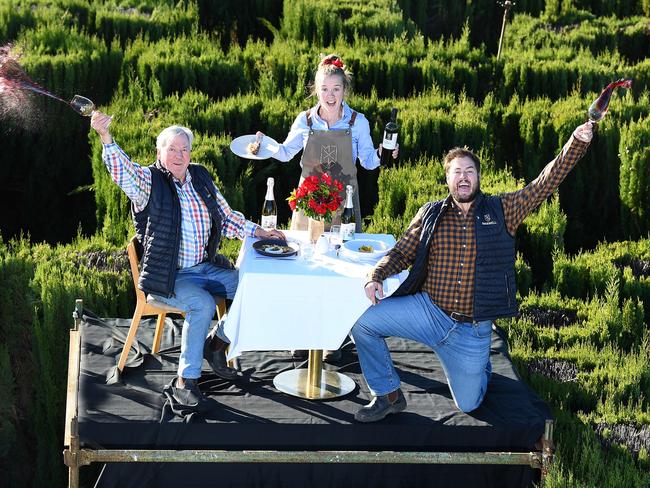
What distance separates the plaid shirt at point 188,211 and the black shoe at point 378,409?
1209mm

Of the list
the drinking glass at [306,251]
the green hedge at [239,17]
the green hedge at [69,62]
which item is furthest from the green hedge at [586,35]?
the drinking glass at [306,251]

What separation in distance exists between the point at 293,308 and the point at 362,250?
0.61 m

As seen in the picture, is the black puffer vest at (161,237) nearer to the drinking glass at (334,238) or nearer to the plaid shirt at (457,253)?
the drinking glass at (334,238)

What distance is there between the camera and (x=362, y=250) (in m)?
5.97

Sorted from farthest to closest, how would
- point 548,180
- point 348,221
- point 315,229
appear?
point 348,221 < point 315,229 < point 548,180

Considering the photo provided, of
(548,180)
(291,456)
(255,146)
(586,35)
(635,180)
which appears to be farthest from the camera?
(586,35)

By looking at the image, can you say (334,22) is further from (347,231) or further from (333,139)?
(347,231)

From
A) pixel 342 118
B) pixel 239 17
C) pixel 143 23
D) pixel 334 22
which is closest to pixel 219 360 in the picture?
pixel 342 118

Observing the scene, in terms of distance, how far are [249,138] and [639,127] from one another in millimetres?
4867

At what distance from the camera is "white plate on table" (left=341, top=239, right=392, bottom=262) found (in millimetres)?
5922

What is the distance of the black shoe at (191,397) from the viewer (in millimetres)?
5672

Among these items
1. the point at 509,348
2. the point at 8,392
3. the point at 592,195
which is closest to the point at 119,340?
the point at 8,392

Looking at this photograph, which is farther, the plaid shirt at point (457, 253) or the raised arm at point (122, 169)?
the plaid shirt at point (457, 253)

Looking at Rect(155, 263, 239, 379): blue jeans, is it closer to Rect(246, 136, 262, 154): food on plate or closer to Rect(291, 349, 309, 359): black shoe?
Rect(291, 349, 309, 359): black shoe
